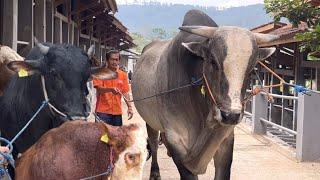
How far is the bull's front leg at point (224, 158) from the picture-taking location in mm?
5305

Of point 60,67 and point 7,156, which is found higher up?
point 60,67

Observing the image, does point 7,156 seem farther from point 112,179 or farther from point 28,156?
point 112,179

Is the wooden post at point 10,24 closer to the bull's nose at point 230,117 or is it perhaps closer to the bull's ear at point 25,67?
the bull's ear at point 25,67

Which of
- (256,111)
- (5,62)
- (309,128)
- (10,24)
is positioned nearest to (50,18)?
(10,24)

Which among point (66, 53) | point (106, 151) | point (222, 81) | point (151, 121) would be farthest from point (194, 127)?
point (106, 151)

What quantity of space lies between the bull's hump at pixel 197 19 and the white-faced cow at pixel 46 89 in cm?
194

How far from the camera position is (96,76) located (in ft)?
13.3

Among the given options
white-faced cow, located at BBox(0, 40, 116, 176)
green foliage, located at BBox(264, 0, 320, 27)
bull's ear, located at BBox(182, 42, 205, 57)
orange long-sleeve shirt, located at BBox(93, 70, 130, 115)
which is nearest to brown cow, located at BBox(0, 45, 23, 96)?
white-faced cow, located at BBox(0, 40, 116, 176)

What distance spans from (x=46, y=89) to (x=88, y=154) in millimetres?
1032

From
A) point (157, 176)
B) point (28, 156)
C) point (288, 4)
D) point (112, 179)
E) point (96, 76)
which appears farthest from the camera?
point (288, 4)

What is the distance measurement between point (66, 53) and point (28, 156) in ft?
3.03

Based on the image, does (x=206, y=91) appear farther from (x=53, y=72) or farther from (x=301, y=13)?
(x=301, y=13)

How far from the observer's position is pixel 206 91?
4.79 metres

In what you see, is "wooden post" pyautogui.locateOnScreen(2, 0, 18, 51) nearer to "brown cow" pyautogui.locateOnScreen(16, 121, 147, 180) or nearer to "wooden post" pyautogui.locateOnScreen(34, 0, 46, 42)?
"wooden post" pyautogui.locateOnScreen(34, 0, 46, 42)
